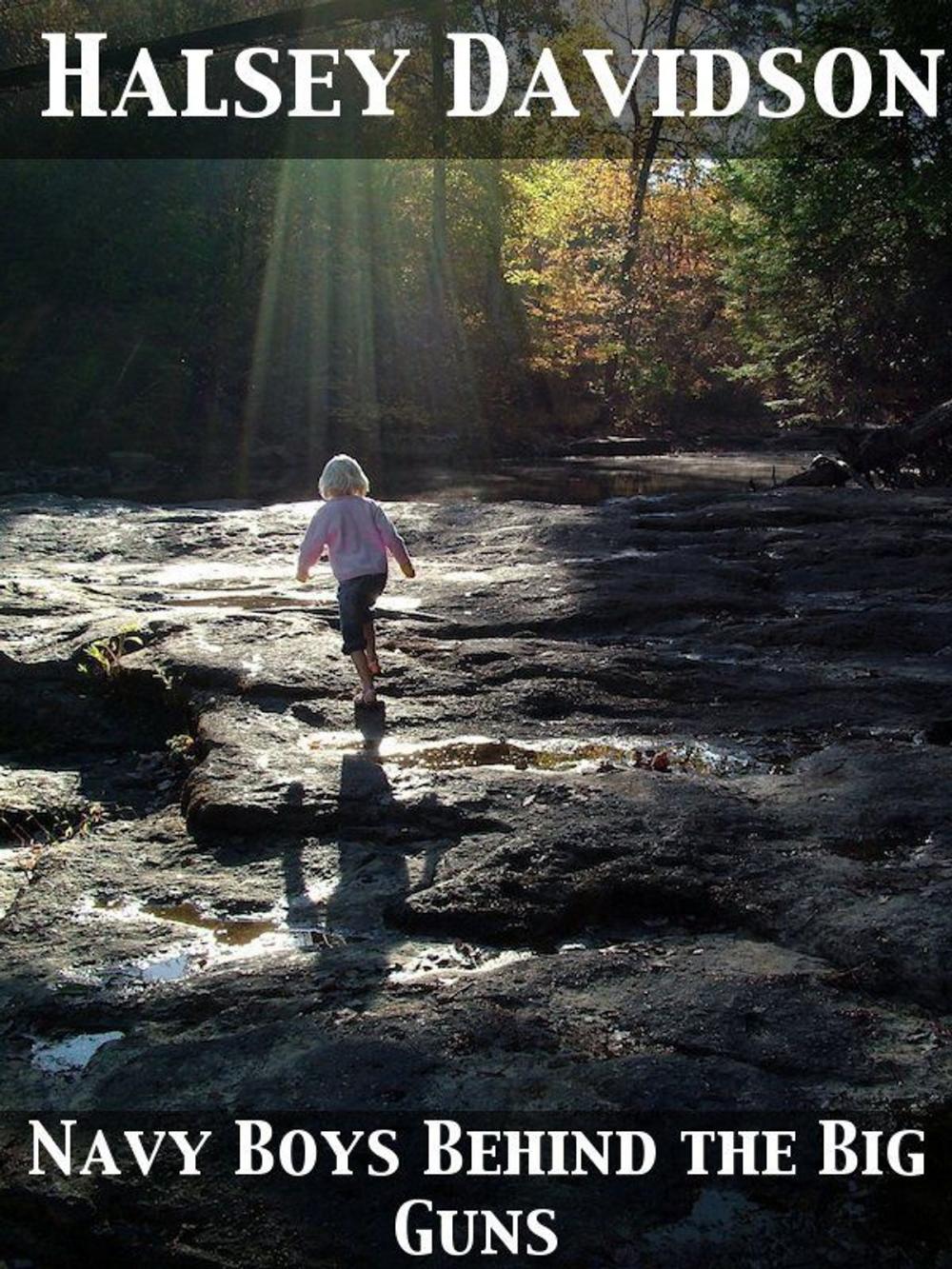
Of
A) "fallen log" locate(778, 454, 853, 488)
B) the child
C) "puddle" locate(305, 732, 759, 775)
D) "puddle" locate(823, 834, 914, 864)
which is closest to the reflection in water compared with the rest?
"fallen log" locate(778, 454, 853, 488)

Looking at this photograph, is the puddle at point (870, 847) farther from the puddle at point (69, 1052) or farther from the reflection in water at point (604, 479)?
the reflection in water at point (604, 479)

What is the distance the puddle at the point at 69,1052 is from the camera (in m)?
3.79

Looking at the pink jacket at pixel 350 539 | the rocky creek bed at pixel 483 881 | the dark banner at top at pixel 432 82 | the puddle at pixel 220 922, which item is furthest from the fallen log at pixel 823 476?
the puddle at pixel 220 922

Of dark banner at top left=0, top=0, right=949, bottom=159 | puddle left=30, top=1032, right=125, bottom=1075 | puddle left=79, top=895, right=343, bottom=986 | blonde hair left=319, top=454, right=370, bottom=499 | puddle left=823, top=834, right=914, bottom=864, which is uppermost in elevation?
dark banner at top left=0, top=0, right=949, bottom=159

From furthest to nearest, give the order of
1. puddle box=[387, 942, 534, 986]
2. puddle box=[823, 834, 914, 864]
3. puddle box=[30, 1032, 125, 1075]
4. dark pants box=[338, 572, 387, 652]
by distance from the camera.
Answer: dark pants box=[338, 572, 387, 652], puddle box=[823, 834, 914, 864], puddle box=[387, 942, 534, 986], puddle box=[30, 1032, 125, 1075]

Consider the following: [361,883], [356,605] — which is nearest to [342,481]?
[356,605]

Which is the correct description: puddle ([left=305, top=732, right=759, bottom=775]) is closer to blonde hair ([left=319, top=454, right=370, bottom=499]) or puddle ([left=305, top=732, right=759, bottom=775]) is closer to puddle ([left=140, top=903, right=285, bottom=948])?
blonde hair ([left=319, top=454, right=370, bottom=499])

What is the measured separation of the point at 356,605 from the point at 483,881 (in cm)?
291

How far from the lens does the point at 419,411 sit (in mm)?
34625

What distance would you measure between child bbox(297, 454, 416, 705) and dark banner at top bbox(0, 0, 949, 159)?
7.25 metres

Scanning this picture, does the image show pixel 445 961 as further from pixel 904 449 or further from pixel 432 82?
pixel 432 82

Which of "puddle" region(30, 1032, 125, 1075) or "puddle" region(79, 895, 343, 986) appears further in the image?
"puddle" region(79, 895, 343, 986)

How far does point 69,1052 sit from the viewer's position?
3.89m

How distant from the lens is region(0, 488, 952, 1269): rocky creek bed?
3412 mm
